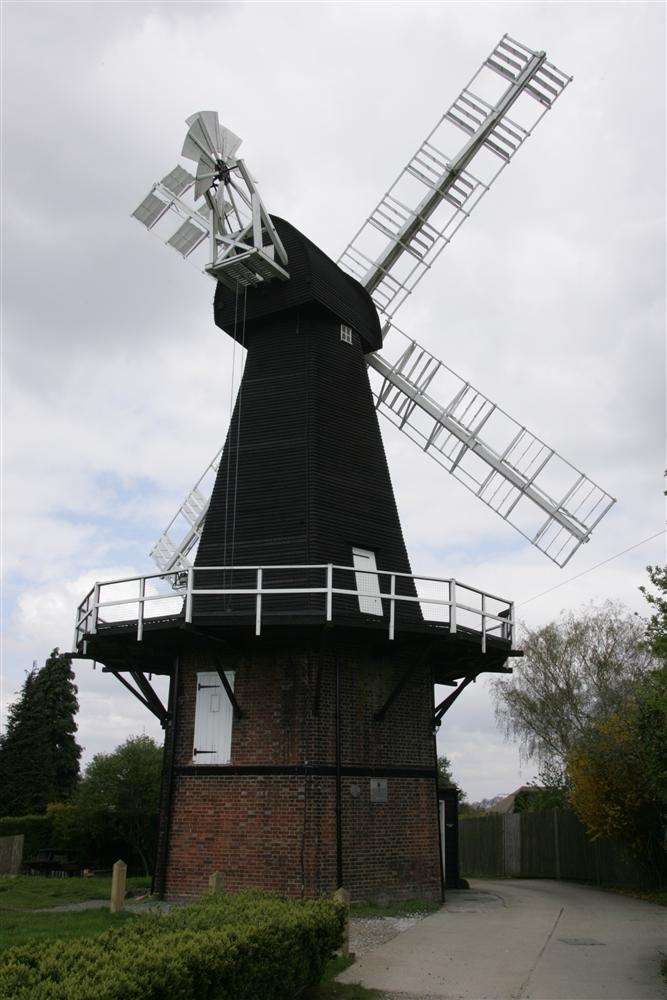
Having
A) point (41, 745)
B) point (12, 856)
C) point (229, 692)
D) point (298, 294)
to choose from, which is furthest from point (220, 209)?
point (41, 745)

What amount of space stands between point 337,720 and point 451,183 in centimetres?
1217

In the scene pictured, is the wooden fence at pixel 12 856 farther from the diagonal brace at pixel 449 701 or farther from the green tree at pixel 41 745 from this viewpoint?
the green tree at pixel 41 745

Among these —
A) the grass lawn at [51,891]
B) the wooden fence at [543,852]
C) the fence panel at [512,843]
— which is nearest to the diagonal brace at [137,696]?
the grass lawn at [51,891]

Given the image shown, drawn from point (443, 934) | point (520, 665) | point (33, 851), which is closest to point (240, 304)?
point (443, 934)

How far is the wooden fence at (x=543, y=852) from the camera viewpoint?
18.8 metres

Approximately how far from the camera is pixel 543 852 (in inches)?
882

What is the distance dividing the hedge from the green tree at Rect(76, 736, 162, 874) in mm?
13339

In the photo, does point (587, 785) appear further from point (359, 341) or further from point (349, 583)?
point (359, 341)

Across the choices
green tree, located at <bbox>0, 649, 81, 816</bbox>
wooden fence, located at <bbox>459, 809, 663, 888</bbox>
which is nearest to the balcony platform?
wooden fence, located at <bbox>459, 809, 663, 888</bbox>

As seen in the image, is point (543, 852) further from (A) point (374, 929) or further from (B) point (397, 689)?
(A) point (374, 929)

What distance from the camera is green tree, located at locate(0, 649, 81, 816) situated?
124 ft

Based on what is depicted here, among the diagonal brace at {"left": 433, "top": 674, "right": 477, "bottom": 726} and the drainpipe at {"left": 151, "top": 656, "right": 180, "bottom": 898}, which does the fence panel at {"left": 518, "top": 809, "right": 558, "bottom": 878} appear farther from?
the drainpipe at {"left": 151, "top": 656, "right": 180, "bottom": 898}

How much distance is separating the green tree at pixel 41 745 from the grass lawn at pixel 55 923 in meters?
26.9

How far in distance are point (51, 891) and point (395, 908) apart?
267 inches
